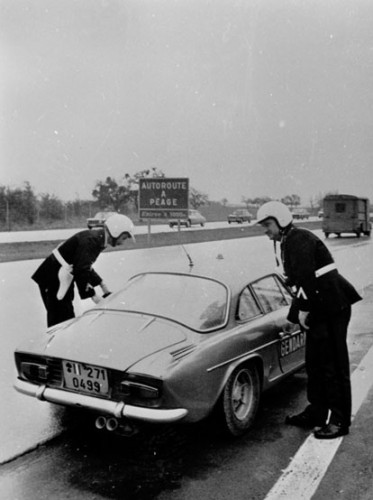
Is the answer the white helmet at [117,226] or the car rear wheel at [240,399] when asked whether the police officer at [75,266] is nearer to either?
the white helmet at [117,226]

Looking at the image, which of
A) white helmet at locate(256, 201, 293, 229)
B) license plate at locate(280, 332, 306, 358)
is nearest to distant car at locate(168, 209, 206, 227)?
license plate at locate(280, 332, 306, 358)

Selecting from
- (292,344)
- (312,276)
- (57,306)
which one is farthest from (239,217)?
(312,276)

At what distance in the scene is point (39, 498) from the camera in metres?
3.21

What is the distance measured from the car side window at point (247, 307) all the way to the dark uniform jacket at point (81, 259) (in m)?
1.67

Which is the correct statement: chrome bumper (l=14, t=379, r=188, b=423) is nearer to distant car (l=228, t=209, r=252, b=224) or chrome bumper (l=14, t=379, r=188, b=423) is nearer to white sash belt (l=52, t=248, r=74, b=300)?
white sash belt (l=52, t=248, r=74, b=300)

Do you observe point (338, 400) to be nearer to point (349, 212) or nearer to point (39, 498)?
point (39, 498)

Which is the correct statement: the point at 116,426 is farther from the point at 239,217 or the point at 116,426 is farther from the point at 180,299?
the point at 239,217

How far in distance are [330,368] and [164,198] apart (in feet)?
76.6

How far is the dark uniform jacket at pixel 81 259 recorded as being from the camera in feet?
18.1

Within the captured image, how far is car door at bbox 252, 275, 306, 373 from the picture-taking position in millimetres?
4797

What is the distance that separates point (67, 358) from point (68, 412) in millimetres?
999

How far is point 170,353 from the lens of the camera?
3.80 m

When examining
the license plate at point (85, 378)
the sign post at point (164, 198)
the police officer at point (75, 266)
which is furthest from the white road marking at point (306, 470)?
the sign post at point (164, 198)

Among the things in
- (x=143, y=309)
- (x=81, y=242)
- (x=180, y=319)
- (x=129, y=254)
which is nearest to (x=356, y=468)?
(x=180, y=319)
